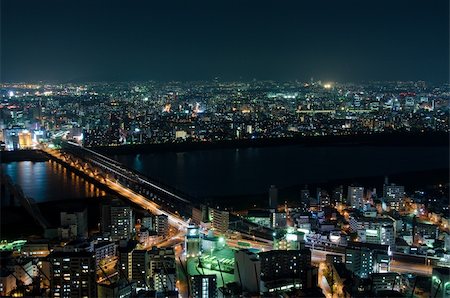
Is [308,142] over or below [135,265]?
over

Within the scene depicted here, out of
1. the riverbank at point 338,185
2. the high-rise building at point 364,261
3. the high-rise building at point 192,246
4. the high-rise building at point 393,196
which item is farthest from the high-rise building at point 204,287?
the high-rise building at point 393,196

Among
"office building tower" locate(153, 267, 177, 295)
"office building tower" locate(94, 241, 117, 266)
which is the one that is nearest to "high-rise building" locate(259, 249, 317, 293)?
"office building tower" locate(153, 267, 177, 295)

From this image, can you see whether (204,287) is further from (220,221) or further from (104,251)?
(220,221)

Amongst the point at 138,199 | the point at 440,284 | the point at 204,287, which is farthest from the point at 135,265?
the point at 138,199

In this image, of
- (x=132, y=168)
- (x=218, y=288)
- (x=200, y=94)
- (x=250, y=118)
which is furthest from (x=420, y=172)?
(x=200, y=94)

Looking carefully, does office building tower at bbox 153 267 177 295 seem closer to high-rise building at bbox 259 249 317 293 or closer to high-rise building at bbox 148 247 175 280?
high-rise building at bbox 148 247 175 280
